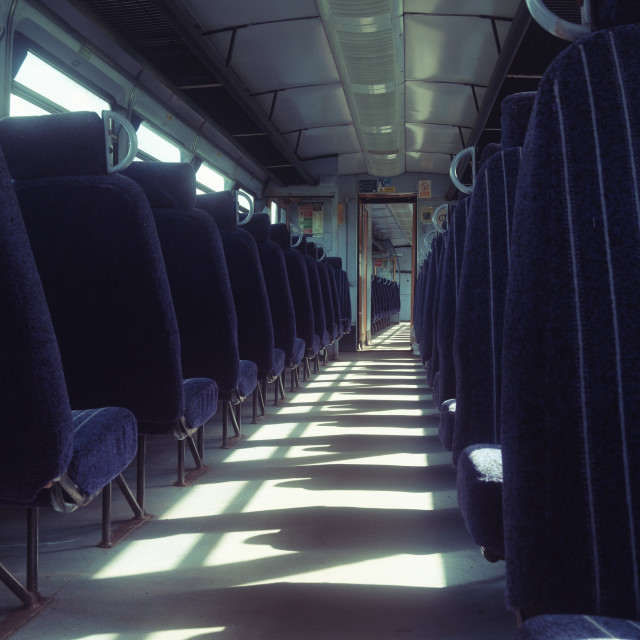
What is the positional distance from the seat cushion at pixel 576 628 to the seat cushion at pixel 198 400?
1549mm

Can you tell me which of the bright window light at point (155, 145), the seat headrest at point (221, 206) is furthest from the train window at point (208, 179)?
the seat headrest at point (221, 206)

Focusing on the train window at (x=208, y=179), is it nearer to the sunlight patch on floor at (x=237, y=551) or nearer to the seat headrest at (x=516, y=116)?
the sunlight patch on floor at (x=237, y=551)

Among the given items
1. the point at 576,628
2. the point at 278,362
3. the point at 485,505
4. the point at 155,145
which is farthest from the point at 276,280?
the point at 155,145

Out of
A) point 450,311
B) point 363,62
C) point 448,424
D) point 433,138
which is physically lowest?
point 448,424

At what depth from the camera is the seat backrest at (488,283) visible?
141 cm

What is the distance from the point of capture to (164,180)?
233 centimetres

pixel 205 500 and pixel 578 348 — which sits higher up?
pixel 578 348

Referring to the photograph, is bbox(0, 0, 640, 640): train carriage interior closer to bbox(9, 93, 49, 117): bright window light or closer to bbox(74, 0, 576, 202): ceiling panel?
bbox(9, 93, 49, 117): bright window light

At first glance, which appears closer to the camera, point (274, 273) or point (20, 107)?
point (274, 273)

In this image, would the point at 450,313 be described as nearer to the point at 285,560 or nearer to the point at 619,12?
the point at 285,560

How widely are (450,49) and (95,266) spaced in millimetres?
6485

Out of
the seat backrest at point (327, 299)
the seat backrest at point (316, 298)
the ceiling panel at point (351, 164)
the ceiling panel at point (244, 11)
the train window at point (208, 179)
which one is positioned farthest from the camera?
the ceiling panel at point (351, 164)

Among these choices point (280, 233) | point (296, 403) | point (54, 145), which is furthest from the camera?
point (296, 403)

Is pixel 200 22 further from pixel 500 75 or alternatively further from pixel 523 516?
pixel 523 516
